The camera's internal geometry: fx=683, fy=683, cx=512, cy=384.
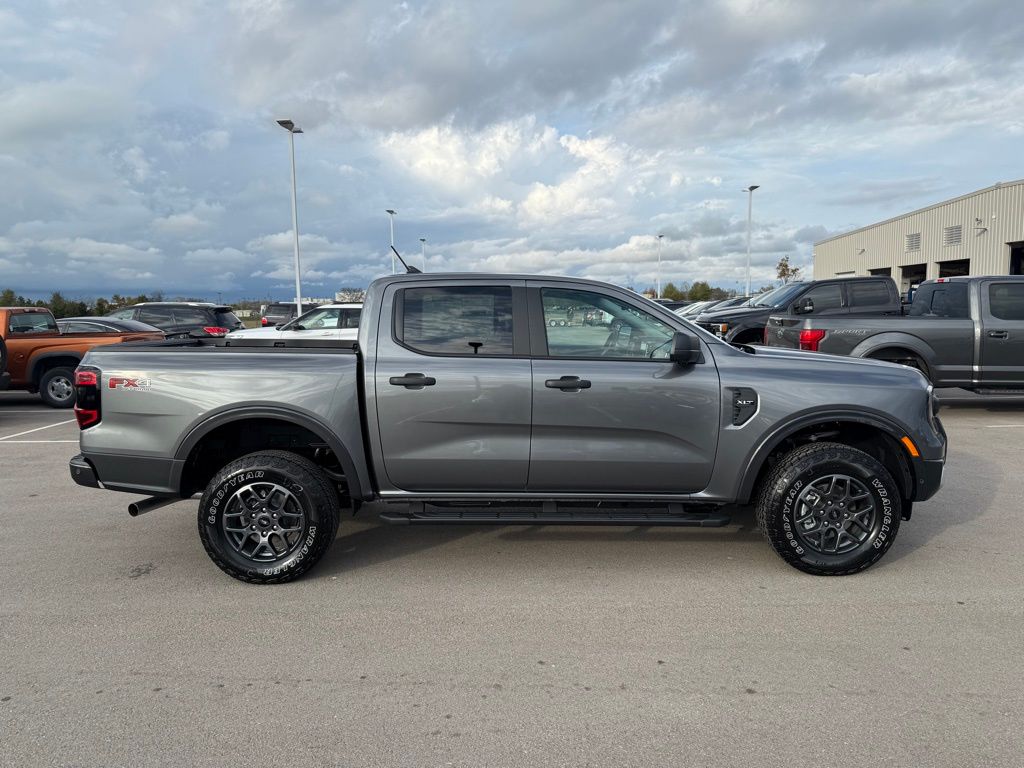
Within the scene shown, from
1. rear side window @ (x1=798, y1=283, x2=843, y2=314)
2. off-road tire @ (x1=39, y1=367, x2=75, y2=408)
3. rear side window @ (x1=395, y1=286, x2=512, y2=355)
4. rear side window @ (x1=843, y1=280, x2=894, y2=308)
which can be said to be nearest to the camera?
rear side window @ (x1=395, y1=286, x2=512, y2=355)

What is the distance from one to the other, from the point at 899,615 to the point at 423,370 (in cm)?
298

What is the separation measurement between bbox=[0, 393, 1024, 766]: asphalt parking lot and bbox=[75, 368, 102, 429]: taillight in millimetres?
1007

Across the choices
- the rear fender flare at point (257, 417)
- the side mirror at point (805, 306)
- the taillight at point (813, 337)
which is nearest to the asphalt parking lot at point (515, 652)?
the rear fender flare at point (257, 417)

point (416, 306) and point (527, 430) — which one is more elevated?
point (416, 306)

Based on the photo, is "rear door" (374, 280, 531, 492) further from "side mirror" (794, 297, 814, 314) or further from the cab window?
"side mirror" (794, 297, 814, 314)

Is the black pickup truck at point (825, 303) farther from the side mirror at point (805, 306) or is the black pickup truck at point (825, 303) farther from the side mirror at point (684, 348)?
the side mirror at point (684, 348)

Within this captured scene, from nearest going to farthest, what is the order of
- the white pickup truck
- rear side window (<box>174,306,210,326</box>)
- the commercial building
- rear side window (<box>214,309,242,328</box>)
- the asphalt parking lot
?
the asphalt parking lot < the white pickup truck < rear side window (<box>174,306,210,326</box>) < rear side window (<box>214,309,242,328</box>) < the commercial building

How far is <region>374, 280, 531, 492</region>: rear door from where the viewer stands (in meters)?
4.08

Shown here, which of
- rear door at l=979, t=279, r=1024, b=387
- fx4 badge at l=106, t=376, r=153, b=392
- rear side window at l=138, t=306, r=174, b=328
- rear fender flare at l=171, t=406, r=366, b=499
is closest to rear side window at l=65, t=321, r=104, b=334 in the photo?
rear side window at l=138, t=306, r=174, b=328

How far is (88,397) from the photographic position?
4.14 meters

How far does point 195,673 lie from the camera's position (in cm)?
314

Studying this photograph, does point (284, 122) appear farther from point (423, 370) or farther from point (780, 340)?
point (423, 370)

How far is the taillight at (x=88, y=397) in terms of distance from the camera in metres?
4.13

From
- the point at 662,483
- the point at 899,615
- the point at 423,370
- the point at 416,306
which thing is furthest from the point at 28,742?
the point at 899,615
